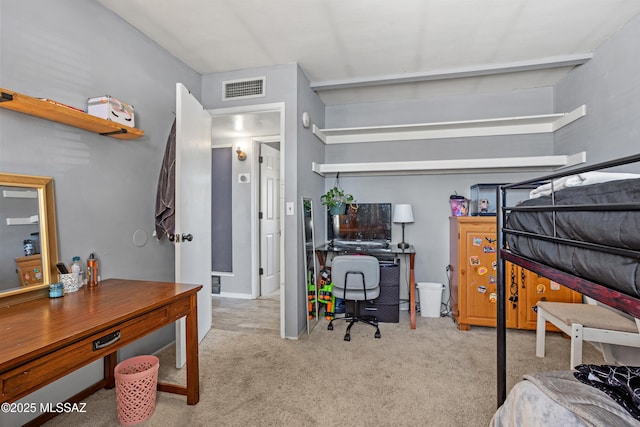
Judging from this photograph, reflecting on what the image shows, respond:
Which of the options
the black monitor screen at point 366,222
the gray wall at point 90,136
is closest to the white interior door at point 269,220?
the black monitor screen at point 366,222

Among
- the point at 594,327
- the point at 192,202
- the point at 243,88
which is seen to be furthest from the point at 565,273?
the point at 243,88

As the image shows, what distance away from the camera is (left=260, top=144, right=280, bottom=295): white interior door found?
436 cm

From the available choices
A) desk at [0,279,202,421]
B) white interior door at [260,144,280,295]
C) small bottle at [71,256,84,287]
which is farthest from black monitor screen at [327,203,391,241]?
small bottle at [71,256,84,287]

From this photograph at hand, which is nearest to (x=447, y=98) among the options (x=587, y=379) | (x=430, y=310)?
(x=430, y=310)

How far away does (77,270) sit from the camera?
1.77 meters

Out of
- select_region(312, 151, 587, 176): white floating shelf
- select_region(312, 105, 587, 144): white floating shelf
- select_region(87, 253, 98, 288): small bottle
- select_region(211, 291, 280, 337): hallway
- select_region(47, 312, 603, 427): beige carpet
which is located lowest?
select_region(211, 291, 280, 337): hallway

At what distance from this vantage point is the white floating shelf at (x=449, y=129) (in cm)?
311

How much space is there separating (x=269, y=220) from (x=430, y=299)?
2370 mm

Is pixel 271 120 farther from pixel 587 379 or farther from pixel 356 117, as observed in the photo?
pixel 587 379

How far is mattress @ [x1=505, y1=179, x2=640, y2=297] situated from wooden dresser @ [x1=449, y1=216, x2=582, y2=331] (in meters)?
1.75

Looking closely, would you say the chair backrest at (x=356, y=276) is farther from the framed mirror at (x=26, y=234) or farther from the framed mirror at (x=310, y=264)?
the framed mirror at (x=26, y=234)

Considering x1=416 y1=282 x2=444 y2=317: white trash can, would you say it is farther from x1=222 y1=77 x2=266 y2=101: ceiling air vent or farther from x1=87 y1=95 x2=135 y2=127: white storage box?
x1=87 y1=95 x2=135 y2=127: white storage box

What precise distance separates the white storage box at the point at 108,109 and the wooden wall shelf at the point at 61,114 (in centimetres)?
6

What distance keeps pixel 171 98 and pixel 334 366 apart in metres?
2.52
